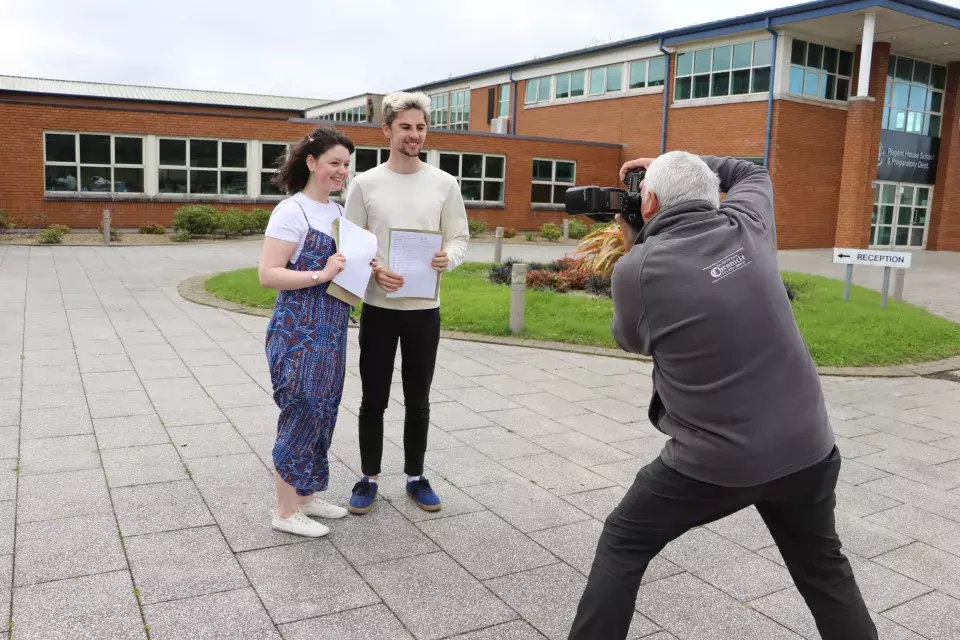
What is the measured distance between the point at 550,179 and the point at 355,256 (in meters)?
28.4

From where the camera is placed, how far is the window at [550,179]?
102 ft

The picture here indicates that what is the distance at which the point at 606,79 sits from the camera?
32000 millimetres

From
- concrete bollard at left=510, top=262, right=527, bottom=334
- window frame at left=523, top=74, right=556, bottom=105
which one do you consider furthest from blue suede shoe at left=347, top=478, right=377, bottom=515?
window frame at left=523, top=74, right=556, bottom=105

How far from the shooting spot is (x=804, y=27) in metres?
24.3

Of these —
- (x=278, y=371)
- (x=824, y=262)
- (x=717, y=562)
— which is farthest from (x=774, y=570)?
(x=824, y=262)

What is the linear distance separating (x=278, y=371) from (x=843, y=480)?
3.36 m

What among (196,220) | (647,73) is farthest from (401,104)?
(647,73)

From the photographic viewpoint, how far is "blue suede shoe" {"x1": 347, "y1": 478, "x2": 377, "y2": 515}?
4074 millimetres

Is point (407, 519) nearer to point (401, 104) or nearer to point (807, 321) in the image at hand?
point (401, 104)

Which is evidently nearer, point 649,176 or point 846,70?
point 649,176

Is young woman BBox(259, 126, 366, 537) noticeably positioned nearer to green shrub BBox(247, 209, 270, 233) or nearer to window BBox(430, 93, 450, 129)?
green shrub BBox(247, 209, 270, 233)

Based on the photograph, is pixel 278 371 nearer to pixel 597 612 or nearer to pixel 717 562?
pixel 597 612

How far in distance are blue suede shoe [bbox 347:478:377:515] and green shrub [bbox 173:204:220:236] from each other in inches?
773

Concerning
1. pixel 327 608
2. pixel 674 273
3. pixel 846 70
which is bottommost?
pixel 327 608
